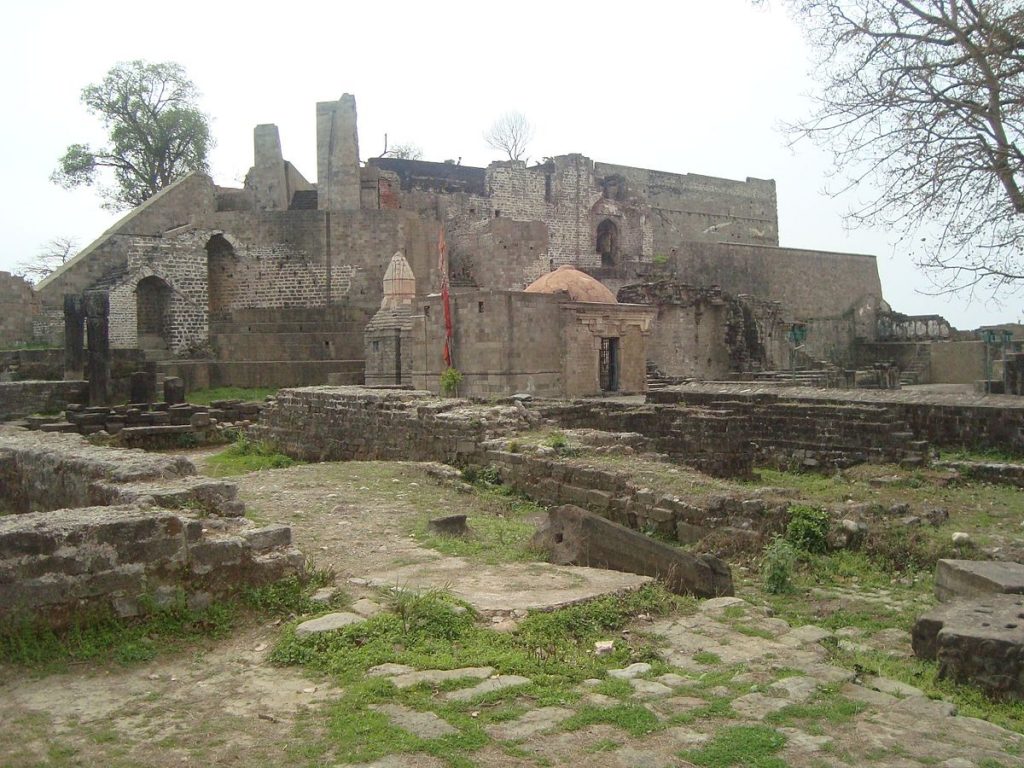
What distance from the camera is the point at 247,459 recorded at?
44.7 ft

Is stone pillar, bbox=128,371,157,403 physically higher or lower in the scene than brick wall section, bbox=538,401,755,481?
higher

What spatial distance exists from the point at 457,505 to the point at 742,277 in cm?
3151

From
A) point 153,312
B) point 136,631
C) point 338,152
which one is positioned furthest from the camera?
point 338,152

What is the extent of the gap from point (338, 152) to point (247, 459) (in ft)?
64.5

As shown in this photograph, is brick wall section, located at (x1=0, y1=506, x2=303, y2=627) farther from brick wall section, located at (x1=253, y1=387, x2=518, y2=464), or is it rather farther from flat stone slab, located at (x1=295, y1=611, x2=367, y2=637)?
brick wall section, located at (x1=253, y1=387, x2=518, y2=464)

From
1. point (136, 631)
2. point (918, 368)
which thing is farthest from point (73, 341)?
point (918, 368)

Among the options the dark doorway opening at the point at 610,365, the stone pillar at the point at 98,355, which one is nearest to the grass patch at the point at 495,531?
the dark doorway opening at the point at 610,365

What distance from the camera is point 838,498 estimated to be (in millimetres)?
8344

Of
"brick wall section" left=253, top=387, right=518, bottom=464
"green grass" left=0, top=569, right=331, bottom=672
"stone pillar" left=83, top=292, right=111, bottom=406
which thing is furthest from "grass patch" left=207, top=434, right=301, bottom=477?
"green grass" left=0, top=569, right=331, bottom=672

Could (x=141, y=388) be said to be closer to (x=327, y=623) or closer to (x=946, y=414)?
(x=946, y=414)

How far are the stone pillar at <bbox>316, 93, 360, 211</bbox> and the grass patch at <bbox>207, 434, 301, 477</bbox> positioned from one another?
17.0 metres

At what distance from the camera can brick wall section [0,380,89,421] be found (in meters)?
17.7

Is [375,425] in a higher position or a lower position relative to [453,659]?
higher

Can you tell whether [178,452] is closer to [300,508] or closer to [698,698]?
[300,508]
